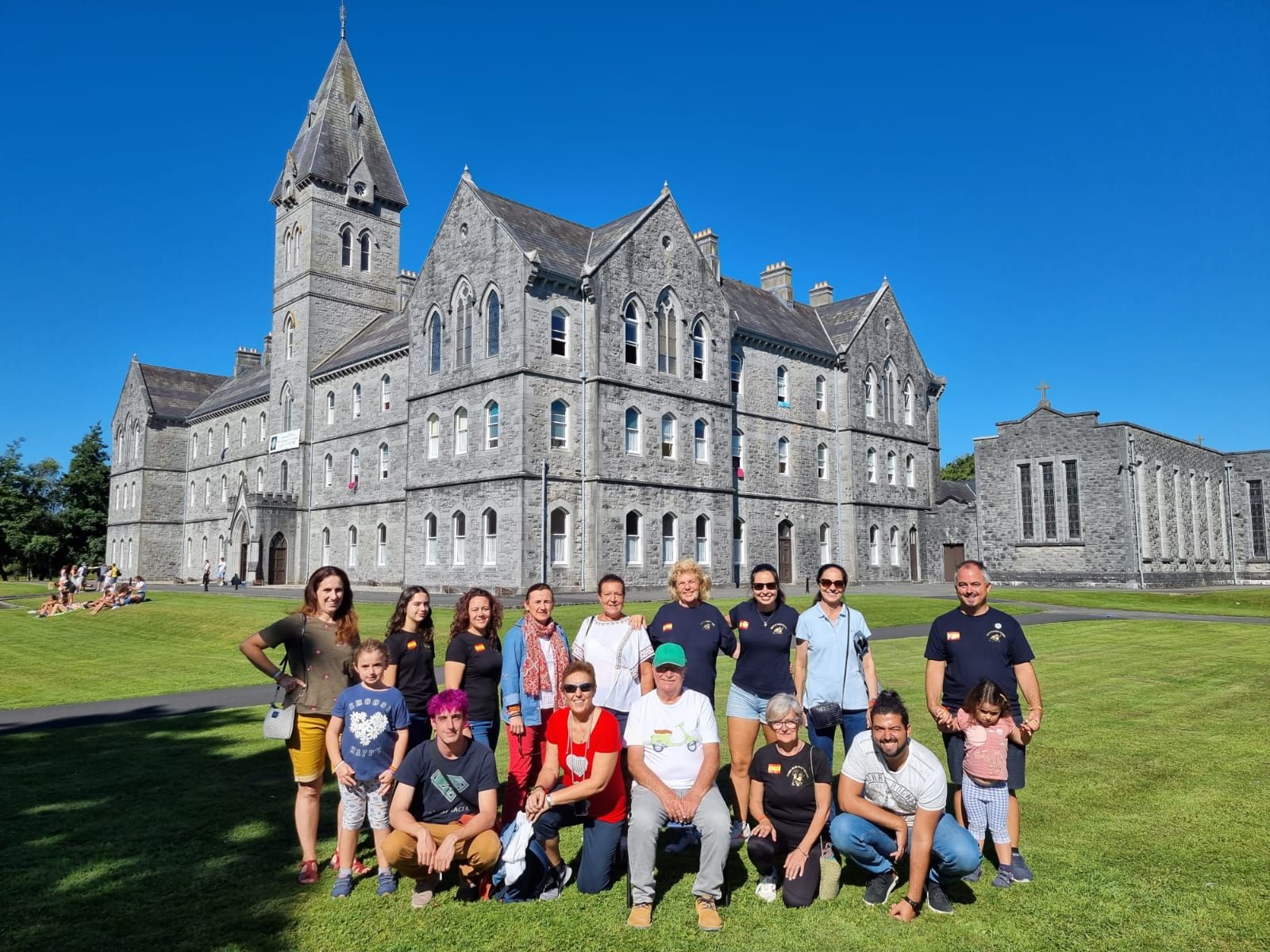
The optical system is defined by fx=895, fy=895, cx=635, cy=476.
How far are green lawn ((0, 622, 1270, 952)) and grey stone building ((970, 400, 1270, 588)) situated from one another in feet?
112

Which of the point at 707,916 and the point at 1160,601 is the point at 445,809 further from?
the point at 1160,601

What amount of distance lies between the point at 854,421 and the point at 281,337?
32727 mm

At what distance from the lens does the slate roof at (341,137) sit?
166ft

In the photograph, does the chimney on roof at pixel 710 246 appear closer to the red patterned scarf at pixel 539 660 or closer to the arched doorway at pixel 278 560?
the arched doorway at pixel 278 560

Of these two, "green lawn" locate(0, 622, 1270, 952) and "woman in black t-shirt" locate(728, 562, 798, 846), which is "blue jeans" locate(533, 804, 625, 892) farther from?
"woman in black t-shirt" locate(728, 562, 798, 846)

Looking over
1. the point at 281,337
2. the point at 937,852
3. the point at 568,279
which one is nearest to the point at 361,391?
the point at 281,337

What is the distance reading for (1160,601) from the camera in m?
30.6

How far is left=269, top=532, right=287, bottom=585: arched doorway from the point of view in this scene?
48844 mm

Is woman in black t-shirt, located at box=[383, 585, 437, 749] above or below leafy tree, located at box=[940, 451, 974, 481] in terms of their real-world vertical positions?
below

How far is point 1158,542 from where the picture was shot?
4303 centimetres

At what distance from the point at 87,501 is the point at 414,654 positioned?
3254 inches

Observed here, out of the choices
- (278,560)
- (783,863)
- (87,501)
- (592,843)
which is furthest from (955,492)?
(87,501)

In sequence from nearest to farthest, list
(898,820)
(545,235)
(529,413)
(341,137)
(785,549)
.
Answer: (898,820), (529,413), (545,235), (785,549), (341,137)

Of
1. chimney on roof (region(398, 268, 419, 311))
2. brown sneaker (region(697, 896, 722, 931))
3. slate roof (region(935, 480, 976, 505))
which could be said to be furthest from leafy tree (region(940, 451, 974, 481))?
brown sneaker (region(697, 896, 722, 931))
